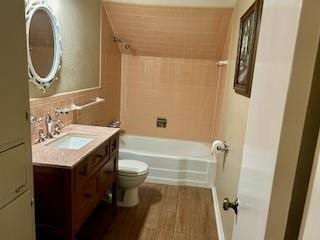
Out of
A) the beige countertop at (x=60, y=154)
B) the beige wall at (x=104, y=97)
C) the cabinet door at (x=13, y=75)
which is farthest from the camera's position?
the beige wall at (x=104, y=97)

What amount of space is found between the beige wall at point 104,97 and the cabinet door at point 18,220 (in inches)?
35.3

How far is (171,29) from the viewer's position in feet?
10.7

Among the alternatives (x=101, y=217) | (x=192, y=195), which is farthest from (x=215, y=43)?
(x=101, y=217)

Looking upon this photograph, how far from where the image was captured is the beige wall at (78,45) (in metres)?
2.21

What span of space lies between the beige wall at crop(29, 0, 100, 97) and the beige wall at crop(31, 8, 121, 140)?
0.07 meters

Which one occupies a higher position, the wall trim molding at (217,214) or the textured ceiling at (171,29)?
the textured ceiling at (171,29)

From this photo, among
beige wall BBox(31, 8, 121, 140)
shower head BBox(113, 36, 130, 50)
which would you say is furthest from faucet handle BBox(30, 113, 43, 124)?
shower head BBox(113, 36, 130, 50)

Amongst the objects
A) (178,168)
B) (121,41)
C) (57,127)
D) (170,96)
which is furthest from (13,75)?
(170,96)

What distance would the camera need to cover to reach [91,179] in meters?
1.84

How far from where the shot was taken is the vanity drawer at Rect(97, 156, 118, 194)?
6.70 feet

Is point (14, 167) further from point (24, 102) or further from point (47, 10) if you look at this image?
point (47, 10)

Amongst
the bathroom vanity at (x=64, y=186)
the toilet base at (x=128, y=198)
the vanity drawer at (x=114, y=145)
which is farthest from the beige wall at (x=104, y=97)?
the toilet base at (x=128, y=198)

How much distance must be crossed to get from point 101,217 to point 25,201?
1580 mm

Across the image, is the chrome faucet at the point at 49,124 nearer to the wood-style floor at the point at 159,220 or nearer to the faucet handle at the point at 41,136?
the faucet handle at the point at 41,136
